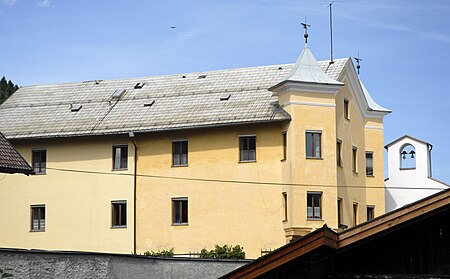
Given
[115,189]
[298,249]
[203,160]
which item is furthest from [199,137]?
[298,249]

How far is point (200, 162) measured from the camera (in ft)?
143

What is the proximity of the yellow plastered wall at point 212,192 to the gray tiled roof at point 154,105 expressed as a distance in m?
0.86

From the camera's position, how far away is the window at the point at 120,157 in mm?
45312

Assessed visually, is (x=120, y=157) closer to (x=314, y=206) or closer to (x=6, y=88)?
(x=314, y=206)

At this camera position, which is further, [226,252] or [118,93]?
[118,93]

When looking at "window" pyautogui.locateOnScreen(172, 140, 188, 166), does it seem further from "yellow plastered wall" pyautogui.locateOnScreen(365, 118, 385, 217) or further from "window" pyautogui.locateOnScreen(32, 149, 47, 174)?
"yellow plastered wall" pyautogui.locateOnScreen(365, 118, 385, 217)

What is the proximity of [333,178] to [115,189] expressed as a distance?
10.9m

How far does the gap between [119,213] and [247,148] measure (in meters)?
7.28

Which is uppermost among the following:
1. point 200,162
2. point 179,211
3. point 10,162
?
point 200,162

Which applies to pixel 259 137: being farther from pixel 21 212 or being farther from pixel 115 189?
pixel 21 212

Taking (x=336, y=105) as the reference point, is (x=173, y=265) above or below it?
below

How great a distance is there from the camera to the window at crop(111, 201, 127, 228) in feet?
147

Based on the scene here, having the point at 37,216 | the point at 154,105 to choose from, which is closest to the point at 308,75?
the point at 154,105

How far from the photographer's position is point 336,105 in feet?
142
